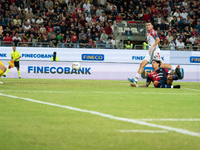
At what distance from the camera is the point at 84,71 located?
23.0 meters

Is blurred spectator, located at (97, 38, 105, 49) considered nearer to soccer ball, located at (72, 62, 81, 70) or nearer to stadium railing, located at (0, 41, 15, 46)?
soccer ball, located at (72, 62, 81, 70)

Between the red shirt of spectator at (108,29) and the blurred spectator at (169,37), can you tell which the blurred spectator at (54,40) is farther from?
the blurred spectator at (169,37)

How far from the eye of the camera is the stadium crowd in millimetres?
27156

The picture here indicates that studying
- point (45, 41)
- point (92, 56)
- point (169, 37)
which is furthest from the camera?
point (169, 37)

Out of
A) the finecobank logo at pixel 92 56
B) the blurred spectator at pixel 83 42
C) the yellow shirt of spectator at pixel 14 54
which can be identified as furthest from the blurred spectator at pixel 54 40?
the yellow shirt of spectator at pixel 14 54

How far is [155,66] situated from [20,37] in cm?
1473

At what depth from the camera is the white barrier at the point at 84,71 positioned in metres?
22.8

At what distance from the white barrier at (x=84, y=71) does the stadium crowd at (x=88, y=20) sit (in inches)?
158

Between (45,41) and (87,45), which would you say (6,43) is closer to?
(45,41)

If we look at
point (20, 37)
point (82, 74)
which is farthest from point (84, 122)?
point (20, 37)

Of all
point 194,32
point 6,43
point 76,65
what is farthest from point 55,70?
point 194,32

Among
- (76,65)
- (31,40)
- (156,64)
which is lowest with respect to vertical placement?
(76,65)

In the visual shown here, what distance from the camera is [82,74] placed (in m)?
23.0

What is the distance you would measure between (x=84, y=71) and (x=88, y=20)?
7.85 meters
